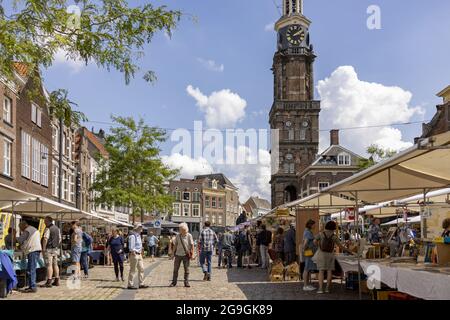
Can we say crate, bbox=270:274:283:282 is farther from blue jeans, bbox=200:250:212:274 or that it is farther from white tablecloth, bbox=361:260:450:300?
white tablecloth, bbox=361:260:450:300

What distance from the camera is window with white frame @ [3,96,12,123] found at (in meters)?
31.4

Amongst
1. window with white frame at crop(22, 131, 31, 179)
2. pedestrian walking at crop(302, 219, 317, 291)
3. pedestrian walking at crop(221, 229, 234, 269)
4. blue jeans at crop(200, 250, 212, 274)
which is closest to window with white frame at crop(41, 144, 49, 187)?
window with white frame at crop(22, 131, 31, 179)

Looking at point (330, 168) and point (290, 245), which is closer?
point (290, 245)

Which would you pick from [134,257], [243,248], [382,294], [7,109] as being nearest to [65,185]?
[7,109]

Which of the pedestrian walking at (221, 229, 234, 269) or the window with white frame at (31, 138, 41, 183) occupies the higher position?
the window with white frame at (31, 138, 41, 183)

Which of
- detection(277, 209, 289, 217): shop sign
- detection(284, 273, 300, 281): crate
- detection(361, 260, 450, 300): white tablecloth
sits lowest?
detection(284, 273, 300, 281): crate

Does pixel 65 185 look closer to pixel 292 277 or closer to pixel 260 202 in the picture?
pixel 292 277

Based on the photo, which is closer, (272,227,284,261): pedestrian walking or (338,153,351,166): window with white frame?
(272,227,284,261): pedestrian walking

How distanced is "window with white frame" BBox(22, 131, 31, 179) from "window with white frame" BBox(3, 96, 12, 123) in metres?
2.39

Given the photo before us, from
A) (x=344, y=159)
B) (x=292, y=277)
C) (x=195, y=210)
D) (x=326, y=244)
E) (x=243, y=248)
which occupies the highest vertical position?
(x=344, y=159)

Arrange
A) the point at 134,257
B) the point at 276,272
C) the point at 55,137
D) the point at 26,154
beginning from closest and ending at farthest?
the point at 134,257, the point at 276,272, the point at 26,154, the point at 55,137

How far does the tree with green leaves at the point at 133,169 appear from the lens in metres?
42.6

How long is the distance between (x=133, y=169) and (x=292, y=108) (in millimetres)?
53559

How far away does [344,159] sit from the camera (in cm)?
8494
